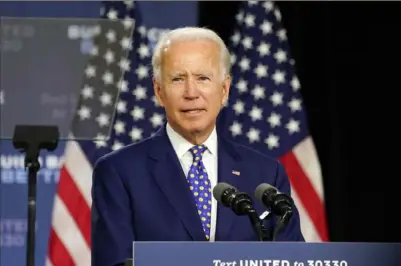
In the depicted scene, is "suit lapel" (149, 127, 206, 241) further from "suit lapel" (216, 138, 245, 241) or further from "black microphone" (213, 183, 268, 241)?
"black microphone" (213, 183, 268, 241)

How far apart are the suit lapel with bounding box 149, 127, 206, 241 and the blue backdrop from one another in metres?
2.14

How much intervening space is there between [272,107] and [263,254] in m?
3.07

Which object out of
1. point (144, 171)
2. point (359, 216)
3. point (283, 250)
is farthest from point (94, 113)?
point (283, 250)

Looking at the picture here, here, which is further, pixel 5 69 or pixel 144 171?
pixel 5 69

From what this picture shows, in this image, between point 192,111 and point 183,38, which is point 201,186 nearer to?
point 192,111

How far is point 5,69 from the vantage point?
17.6 feet

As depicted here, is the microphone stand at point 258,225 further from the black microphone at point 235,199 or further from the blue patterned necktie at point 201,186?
the blue patterned necktie at point 201,186

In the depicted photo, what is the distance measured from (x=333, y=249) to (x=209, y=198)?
0.73 meters

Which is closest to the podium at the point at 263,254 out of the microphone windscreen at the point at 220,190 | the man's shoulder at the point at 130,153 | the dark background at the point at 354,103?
the microphone windscreen at the point at 220,190

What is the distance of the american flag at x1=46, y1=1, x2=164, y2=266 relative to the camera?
17.6 feet

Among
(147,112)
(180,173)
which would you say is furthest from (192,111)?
(147,112)

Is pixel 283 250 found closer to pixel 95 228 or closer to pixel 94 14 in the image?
pixel 95 228

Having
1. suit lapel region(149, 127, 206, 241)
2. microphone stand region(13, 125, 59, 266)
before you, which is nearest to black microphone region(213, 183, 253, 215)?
suit lapel region(149, 127, 206, 241)

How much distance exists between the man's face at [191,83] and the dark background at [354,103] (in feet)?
7.67
